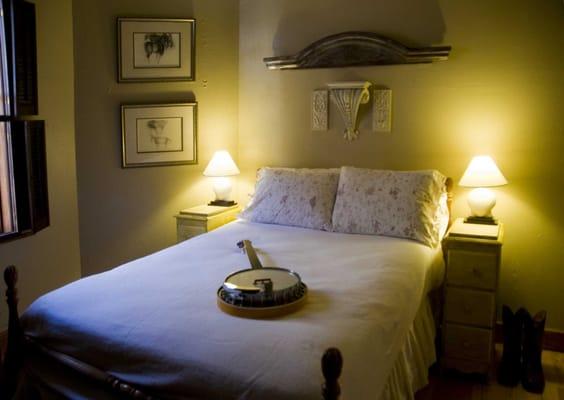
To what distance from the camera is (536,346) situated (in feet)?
8.65

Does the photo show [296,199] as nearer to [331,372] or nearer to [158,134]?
[158,134]

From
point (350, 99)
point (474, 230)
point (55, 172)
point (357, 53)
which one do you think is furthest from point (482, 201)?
point (55, 172)

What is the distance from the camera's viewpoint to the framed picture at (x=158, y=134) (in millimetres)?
3559

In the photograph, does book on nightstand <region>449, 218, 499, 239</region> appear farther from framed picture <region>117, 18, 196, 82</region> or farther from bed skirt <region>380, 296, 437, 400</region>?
framed picture <region>117, 18, 196, 82</region>

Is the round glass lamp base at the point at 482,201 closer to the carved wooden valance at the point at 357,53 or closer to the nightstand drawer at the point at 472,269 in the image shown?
the nightstand drawer at the point at 472,269

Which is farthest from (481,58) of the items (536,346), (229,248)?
(229,248)

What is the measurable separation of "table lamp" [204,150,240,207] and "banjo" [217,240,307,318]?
1.64m

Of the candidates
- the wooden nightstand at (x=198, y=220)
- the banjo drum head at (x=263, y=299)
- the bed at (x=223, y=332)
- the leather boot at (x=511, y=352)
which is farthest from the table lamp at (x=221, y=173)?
the leather boot at (x=511, y=352)

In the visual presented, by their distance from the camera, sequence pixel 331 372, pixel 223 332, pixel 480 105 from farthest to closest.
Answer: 1. pixel 480 105
2. pixel 223 332
3. pixel 331 372

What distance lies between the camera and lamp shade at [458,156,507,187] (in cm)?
281

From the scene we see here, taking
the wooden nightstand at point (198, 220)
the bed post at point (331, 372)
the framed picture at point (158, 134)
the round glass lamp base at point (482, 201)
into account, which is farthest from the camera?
the framed picture at point (158, 134)

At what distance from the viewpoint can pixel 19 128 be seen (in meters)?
2.89

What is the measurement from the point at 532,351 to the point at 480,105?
1.44 m

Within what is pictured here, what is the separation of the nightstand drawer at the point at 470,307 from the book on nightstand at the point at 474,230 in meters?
0.29
